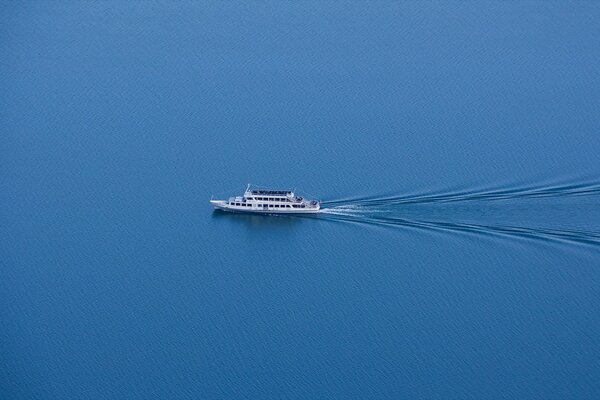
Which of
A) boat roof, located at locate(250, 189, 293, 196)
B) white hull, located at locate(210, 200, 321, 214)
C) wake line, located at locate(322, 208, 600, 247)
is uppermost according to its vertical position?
boat roof, located at locate(250, 189, 293, 196)

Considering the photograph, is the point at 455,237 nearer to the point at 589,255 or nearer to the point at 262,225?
the point at 589,255

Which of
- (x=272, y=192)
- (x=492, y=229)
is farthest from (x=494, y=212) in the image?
(x=272, y=192)

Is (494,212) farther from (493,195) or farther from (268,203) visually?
(268,203)

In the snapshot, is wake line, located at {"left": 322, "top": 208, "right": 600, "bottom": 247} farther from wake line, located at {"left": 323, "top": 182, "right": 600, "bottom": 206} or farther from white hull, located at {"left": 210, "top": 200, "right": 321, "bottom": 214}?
white hull, located at {"left": 210, "top": 200, "right": 321, "bottom": 214}

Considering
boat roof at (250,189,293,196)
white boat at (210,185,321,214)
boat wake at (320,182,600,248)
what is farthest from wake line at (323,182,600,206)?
boat roof at (250,189,293,196)

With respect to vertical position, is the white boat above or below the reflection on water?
above

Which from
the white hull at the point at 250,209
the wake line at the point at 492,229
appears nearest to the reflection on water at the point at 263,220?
the white hull at the point at 250,209

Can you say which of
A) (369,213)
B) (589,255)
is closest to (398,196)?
(369,213)
